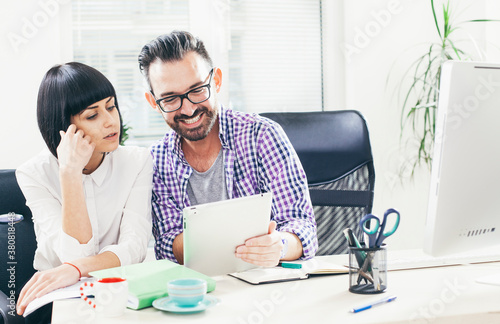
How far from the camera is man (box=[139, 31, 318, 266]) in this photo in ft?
5.30

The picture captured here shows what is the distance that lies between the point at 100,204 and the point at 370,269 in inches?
34.6

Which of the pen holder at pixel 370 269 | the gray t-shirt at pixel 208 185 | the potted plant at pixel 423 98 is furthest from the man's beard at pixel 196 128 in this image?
the potted plant at pixel 423 98

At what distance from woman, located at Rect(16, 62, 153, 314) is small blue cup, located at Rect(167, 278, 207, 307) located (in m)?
0.47

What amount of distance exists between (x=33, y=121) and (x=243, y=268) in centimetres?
177

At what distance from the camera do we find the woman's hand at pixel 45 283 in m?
1.11

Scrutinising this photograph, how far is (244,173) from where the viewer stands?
1699 mm

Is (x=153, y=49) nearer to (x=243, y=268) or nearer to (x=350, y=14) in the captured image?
(x=243, y=268)

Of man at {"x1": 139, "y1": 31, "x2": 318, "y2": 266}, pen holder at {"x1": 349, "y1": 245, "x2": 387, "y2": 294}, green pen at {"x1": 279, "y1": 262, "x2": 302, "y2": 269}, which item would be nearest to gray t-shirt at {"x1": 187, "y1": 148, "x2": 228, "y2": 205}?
man at {"x1": 139, "y1": 31, "x2": 318, "y2": 266}

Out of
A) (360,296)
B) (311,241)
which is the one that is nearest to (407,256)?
(311,241)

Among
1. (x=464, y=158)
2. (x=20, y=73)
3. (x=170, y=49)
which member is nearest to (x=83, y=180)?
(x=170, y=49)

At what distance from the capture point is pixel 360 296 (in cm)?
103

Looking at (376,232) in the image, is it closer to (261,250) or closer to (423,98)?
(261,250)

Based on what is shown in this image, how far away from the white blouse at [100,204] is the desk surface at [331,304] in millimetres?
426

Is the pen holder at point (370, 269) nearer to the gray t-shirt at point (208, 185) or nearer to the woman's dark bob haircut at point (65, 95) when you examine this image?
the gray t-shirt at point (208, 185)
